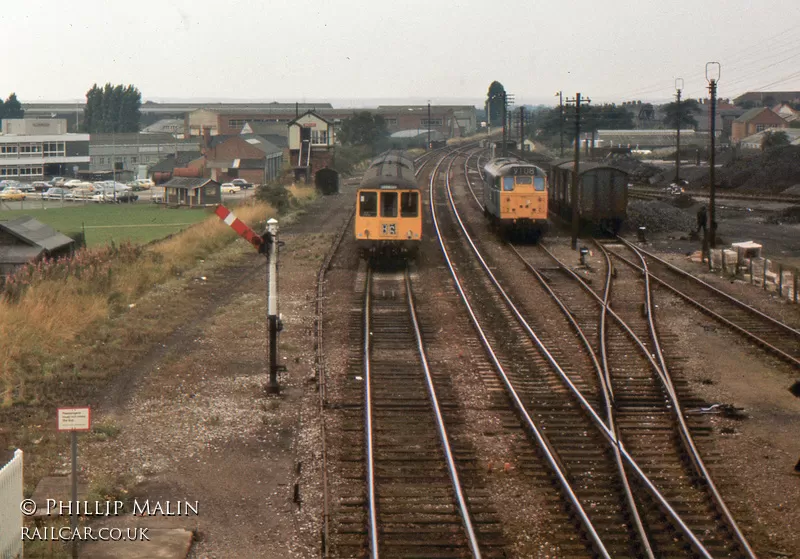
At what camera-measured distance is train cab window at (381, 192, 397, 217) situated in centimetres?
2482

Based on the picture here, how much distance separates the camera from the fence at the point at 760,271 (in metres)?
22.8

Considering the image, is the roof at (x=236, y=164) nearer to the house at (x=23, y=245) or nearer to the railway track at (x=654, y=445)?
the house at (x=23, y=245)

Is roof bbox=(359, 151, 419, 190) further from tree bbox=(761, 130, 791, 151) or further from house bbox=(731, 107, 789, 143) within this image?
house bbox=(731, 107, 789, 143)

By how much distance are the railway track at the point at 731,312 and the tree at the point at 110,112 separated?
379 ft

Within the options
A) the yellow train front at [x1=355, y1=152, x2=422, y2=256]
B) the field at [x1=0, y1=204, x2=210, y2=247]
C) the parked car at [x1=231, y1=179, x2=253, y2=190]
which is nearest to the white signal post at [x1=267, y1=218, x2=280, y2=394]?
the yellow train front at [x1=355, y1=152, x2=422, y2=256]

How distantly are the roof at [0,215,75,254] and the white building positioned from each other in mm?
67001

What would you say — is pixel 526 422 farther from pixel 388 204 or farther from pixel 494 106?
pixel 494 106

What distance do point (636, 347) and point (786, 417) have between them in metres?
4.05

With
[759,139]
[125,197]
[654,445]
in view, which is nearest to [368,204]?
[654,445]

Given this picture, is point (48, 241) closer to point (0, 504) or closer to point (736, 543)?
point (0, 504)

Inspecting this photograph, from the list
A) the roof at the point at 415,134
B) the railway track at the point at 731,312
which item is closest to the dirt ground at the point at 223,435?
the railway track at the point at 731,312

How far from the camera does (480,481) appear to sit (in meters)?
10.4

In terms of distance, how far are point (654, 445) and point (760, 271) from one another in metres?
15.0

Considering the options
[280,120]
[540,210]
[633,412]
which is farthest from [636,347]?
[280,120]
